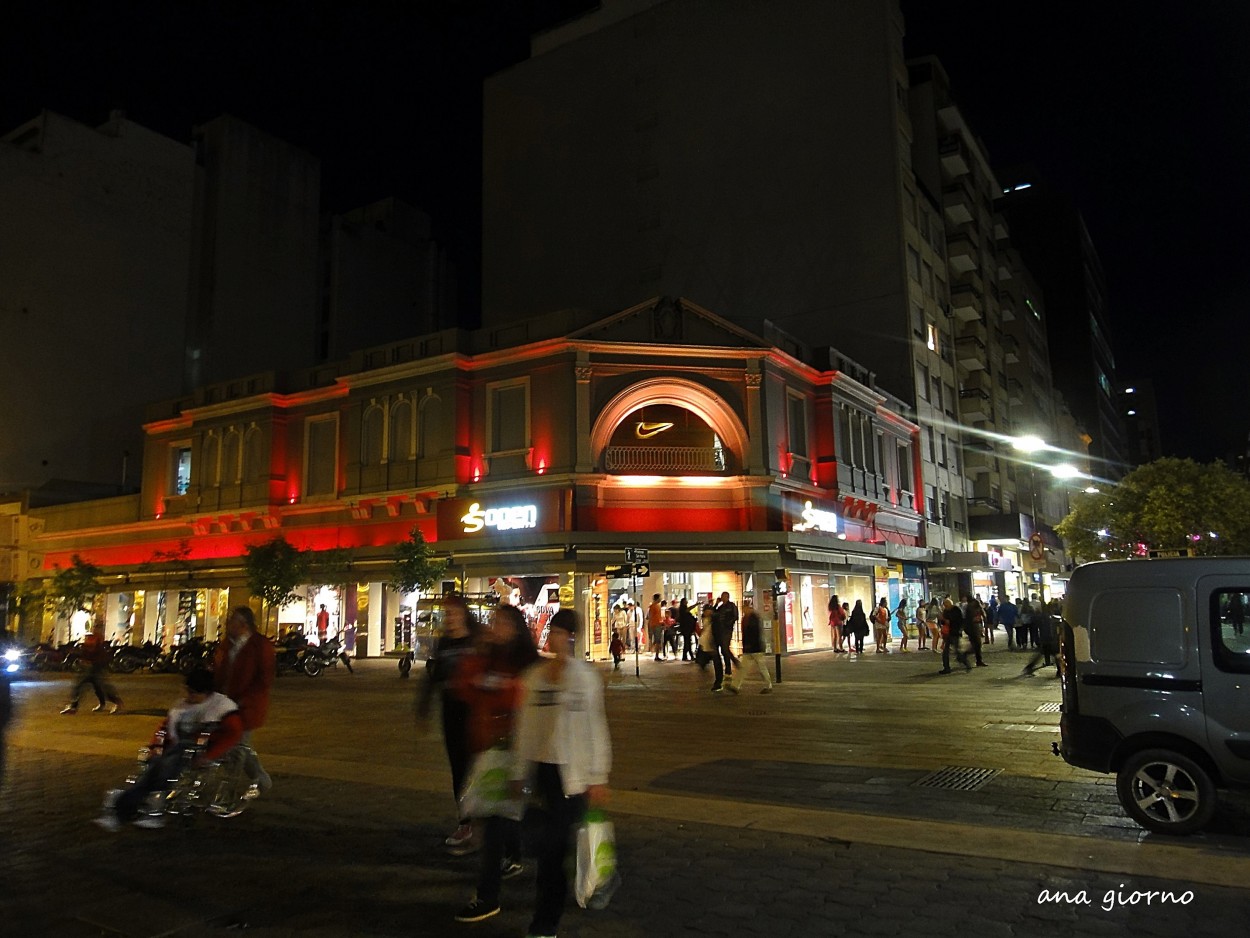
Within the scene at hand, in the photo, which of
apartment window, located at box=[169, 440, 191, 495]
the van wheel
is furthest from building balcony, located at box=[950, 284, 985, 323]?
the van wheel

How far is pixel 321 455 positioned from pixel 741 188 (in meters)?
22.7

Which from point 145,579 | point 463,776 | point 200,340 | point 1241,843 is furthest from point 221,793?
point 200,340

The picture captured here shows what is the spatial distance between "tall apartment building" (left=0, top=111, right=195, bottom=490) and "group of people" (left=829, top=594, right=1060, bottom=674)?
123 feet

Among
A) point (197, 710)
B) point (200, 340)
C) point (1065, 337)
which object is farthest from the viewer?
point (1065, 337)

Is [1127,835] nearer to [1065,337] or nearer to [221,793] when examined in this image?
[221,793]

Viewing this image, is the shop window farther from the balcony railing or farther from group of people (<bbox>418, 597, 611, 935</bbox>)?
group of people (<bbox>418, 597, 611, 935</bbox>)

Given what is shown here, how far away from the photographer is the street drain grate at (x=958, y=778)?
8.50m

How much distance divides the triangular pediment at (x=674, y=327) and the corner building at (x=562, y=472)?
0.07m

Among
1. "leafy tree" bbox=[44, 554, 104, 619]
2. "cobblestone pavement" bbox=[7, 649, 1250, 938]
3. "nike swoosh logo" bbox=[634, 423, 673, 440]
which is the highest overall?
"nike swoosh logo" bbox=[634, 423, 673, 440]

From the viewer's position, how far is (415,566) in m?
27.5

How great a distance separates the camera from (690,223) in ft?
139

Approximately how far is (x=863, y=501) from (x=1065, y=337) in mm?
60553

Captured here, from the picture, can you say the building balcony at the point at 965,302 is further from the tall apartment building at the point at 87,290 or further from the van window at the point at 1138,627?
the tall apartment building at the point at 87,290

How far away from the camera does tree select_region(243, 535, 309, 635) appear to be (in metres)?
29.2
